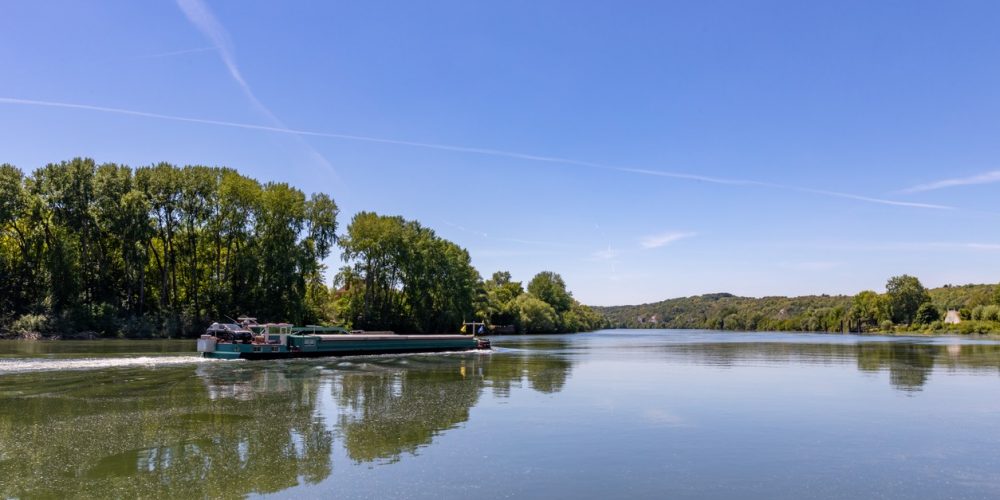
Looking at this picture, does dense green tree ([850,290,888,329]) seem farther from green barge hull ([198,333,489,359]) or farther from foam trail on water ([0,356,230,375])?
foam trail on water ([0,356,230,375])

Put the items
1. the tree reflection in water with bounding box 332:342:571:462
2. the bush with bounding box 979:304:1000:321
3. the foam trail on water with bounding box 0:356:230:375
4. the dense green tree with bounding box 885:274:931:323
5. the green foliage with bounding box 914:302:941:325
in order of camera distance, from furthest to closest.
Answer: the dense green tree with bounding box 885:274:931:323 → the green foliage with bounding box 914:302:941:325 → the bush with bounding box 979:304:1000:321 → the foam trail on water with bounding box 0:356:230:375 → the tree reflection in water with bounding box 332:342:571:462

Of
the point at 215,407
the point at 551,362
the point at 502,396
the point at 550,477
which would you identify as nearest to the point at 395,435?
the point at 550,477

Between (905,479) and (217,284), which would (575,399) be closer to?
(905,479)

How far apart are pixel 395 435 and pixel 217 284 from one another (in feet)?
219

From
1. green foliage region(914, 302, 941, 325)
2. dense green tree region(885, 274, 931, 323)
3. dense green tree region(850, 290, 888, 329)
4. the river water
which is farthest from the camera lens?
dense green tree region(850, 290, 888, 329)

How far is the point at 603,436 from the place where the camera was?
16891 millimetres

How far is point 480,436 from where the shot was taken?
54.2 ft

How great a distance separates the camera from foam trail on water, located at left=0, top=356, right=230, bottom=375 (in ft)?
96.4

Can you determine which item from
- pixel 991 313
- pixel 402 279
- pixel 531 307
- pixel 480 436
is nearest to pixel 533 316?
pixel 531 307

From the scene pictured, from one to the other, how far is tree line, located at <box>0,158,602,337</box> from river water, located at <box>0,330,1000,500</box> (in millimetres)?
40284

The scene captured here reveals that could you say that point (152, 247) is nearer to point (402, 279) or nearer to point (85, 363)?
point (402, 279)

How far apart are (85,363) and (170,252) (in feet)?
154

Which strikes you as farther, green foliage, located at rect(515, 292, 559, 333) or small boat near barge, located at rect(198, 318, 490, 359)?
green foliage, located at rect(515, 292, 559, 333)

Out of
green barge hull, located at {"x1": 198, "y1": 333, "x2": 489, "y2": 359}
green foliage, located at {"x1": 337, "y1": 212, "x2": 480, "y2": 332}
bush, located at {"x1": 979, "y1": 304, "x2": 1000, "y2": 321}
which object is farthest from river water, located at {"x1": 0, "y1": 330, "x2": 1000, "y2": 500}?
bush, located at {"x1": 979, "y1": 304, "x2": 1000, "y2": 321}
